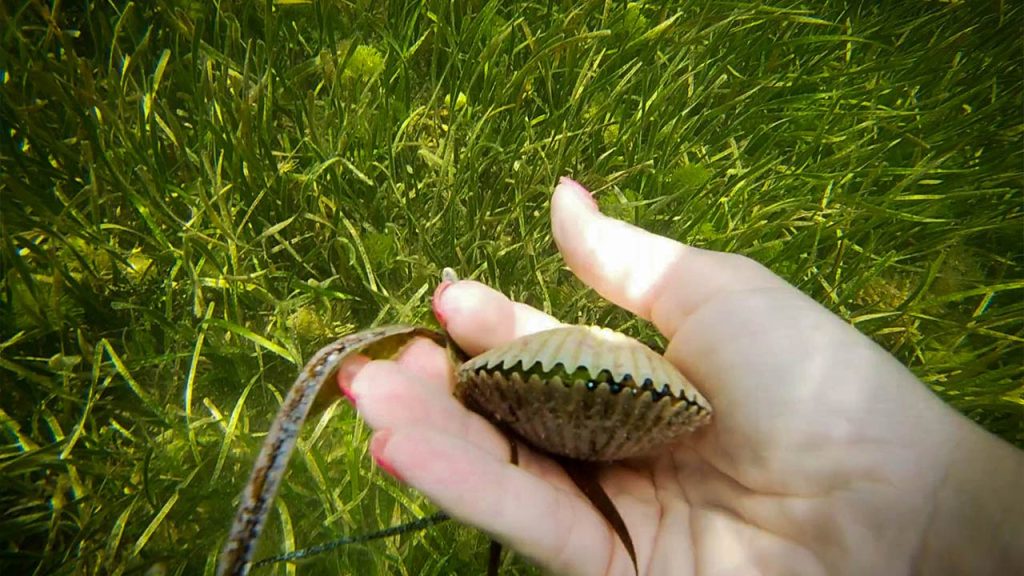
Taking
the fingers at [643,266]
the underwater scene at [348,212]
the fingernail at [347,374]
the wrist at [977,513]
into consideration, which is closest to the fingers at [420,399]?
the fingernail at [347,374]

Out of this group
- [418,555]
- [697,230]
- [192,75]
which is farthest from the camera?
[697,230]

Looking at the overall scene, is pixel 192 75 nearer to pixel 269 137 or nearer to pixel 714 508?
pixel 269 137

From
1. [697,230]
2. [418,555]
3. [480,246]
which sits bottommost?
[418,555]

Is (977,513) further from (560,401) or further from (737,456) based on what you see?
(560,401)

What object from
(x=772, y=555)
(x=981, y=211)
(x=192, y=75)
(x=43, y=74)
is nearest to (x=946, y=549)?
(x=772, y=555)

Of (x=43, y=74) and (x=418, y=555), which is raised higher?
(x=43, y=74)

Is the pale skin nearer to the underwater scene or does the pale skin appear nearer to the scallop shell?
the scallop shell

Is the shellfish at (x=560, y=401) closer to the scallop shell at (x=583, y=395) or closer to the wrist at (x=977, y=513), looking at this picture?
the scallop shell at (x=583, y=395)
